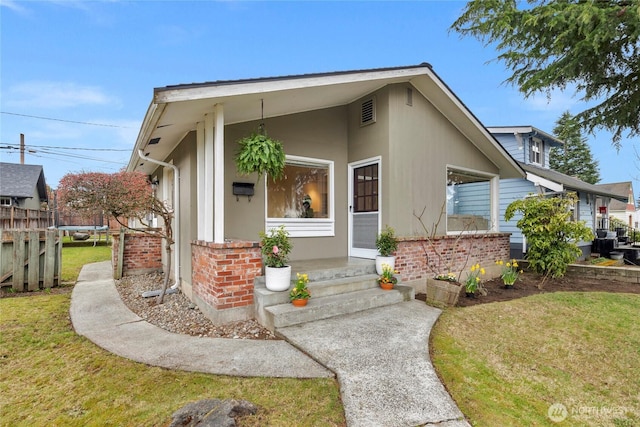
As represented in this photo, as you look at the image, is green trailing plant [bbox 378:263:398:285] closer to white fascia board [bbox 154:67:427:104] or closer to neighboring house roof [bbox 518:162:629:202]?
white fascia board [bbox 154:67:427:104]

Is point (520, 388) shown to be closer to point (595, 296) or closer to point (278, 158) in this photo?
point (278, 158)

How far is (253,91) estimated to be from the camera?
4379 millimetres

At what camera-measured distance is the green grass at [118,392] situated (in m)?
2.28

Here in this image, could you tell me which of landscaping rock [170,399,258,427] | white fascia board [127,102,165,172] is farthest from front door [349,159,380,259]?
landscaping rock [170,399,258,427]

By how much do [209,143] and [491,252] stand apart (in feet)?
24.2

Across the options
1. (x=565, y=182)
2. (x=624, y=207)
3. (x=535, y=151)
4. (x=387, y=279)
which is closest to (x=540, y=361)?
(x=387, y=279)

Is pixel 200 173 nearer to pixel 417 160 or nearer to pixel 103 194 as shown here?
pixel 103 194

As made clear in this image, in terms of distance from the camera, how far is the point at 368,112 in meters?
6.63

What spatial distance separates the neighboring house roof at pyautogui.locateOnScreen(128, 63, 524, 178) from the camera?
160 inches

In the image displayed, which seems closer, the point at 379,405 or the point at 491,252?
the point at 379,405

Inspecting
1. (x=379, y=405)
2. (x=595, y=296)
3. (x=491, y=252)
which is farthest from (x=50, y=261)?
(x=595, y=296)

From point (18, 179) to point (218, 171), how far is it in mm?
22687

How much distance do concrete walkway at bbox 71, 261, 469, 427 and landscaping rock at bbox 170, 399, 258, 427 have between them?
1.86 feet

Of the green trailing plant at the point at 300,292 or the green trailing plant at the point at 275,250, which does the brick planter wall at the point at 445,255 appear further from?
the green trailing plant at the point at 275,250
